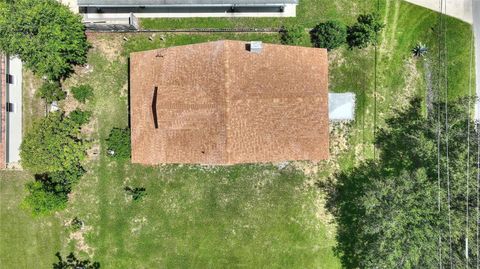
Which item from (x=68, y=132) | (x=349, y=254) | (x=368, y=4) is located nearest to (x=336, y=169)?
(x=349, y=254)

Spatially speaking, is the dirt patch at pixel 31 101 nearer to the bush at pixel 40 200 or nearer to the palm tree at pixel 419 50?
the bush at pixel 40 200

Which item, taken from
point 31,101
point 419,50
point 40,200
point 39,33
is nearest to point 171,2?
point 39,33

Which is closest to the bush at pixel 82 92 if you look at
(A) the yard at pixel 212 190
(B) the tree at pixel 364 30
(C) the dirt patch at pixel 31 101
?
(A) the yard at pixel 212 190

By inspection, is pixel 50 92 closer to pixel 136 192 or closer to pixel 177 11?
pixel 136 192

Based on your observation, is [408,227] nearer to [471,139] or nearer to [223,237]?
[471,139]

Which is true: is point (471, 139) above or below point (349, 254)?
above

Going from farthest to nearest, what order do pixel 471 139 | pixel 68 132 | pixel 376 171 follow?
pixel 376 171 < pixel 68 132 < pixel 471 139
